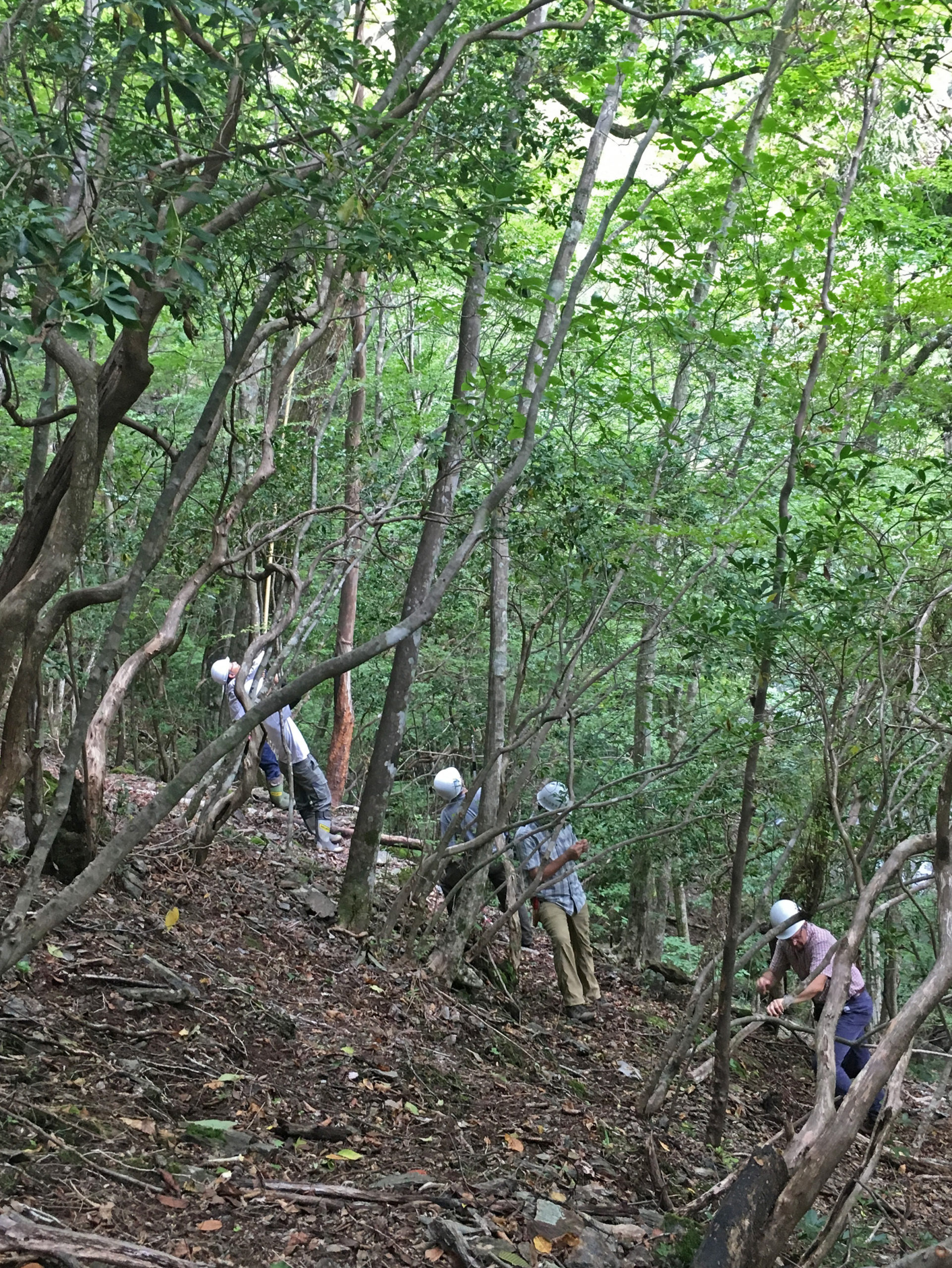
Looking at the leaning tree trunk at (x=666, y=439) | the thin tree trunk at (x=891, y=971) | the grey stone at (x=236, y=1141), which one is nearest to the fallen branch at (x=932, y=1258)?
the grey stone at (x=236, y=1141)

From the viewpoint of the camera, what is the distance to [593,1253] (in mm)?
4363

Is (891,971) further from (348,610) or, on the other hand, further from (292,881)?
(348,610)

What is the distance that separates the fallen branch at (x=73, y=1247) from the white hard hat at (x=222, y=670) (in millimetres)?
6149

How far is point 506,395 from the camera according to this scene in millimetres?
5398

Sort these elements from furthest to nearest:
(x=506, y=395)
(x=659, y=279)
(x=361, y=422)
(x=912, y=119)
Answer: (x=361, y=422), (x=912, y=119), (x=659, y=279), (x=506, y=395)

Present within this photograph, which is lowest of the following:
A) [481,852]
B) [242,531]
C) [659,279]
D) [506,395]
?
[481,852]

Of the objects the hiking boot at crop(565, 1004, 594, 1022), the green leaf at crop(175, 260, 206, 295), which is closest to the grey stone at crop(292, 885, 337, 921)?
the hiking boot at crop(565, 1004, 594, 1022)

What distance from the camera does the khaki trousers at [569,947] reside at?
860 centimetres

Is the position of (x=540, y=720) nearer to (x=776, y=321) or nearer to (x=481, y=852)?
(x=481, y=852)

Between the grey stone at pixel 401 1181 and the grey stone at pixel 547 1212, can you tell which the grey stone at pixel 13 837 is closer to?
the grey stone at pixel 401 1181

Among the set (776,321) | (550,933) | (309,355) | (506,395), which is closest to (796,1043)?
(550,933)

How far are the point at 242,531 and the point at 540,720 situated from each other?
295 centimetres

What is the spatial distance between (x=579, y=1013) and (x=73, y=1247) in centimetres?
599

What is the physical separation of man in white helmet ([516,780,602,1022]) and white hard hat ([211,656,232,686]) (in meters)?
3.01
